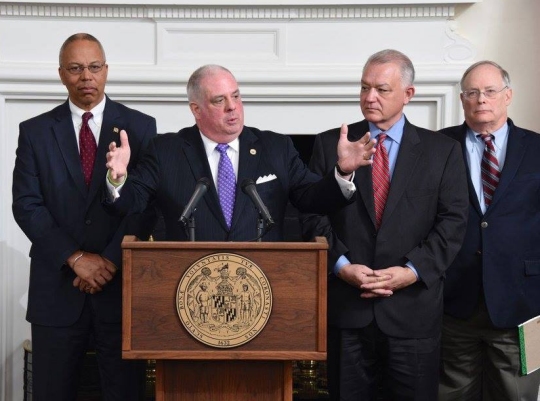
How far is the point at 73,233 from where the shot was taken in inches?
132

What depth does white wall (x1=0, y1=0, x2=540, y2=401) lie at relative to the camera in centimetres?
444

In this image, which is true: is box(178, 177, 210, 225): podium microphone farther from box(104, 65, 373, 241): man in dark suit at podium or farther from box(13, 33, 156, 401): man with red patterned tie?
box(13, 33, 156, 401): man with red patterned tie

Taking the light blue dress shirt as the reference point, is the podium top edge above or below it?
below

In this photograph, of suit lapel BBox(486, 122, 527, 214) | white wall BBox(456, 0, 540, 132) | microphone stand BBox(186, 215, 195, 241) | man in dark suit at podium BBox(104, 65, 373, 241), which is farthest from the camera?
white wall BBox(456, 0, 540, 132)

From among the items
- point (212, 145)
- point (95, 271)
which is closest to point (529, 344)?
point (212, 145)

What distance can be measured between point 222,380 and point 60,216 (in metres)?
0.95

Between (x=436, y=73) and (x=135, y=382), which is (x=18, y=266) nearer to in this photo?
(x=135, y=382)

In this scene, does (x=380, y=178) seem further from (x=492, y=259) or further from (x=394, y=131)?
(x=492, y=259)

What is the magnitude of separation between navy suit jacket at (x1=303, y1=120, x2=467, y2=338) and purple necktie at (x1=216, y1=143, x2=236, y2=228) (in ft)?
1.07

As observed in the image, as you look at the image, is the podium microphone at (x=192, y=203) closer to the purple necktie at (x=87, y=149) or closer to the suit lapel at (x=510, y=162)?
the purple necktie at (x=87, y=149)

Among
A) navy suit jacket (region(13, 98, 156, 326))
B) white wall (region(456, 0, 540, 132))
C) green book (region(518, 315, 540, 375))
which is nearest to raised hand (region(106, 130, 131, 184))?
navy suit jacket (region(13, 98, 156, 326))

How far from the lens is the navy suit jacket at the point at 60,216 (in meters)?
3.32

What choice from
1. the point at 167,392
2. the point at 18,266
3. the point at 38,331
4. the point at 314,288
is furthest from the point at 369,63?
the point at 18,266

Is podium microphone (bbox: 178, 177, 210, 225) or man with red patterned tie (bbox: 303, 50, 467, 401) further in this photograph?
man with red patterned tie (bbox: 303, 50, 467, 401)
